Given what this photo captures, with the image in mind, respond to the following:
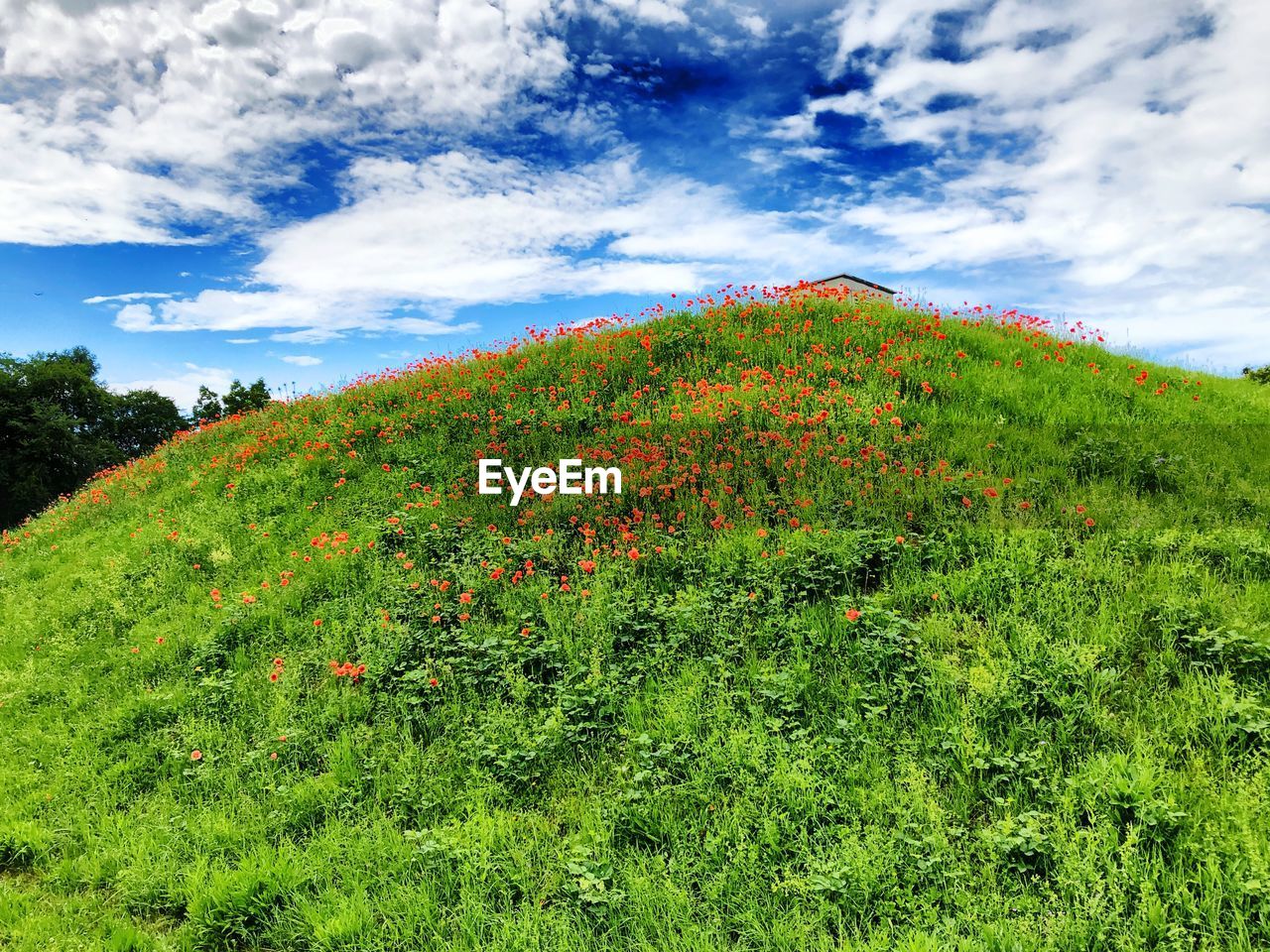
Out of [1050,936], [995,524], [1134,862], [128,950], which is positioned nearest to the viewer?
[1050,936]

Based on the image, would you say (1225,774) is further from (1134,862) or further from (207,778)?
(207,778)

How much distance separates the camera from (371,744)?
5.75 m

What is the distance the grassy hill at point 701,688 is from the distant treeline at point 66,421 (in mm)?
27481

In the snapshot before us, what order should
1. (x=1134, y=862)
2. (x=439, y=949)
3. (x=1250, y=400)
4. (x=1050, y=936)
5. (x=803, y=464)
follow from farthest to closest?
(x=1250, y=400) < (x=803, y=464) < (x=439, y=949) < (x=1134, y=862) < (x=1050, y=936)

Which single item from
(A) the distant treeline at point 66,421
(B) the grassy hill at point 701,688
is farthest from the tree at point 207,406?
(B) the grassy hill at point 701,688

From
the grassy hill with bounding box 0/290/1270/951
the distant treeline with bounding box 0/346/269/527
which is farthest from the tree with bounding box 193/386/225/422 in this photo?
the grassy hill with bounding box 0/290/1270/951

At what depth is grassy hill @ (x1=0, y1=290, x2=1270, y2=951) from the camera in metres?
3.77

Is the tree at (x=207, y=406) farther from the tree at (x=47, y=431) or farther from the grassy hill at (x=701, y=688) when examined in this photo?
the grassy hill at (x=701, y=688)

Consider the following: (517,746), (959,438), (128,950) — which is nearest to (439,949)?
(517,746)

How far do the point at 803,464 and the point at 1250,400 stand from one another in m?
8.20

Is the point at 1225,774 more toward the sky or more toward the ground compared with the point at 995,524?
more toward the ground

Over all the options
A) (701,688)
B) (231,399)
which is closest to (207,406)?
(231,399)

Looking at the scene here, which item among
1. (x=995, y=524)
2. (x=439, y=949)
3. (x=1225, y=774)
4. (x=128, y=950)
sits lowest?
(x=128, y=950)

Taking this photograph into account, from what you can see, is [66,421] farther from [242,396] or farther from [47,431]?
[242,396]
